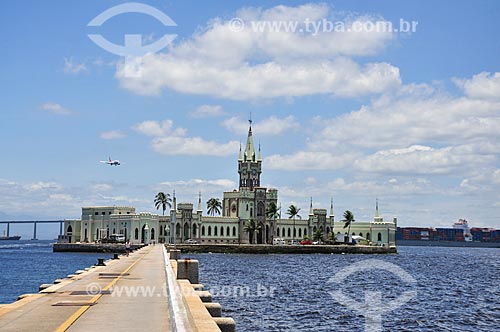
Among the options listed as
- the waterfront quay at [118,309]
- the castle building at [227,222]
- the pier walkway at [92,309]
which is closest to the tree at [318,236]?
the castle building at [227,222]

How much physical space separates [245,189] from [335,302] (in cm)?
13362

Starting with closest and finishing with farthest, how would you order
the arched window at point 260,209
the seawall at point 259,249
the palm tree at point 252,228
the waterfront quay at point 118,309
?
the waterfront quay at point 118,309 < the seawall at point 259,249 < the palm tree at point 252,228 < the arched window at point 260,209

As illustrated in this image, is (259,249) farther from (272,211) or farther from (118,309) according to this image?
(118,309)

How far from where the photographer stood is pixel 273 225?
18562 cm

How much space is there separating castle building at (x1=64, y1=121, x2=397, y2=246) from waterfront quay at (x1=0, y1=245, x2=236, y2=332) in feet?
438

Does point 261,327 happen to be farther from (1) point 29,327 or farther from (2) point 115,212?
(2) point 115,212

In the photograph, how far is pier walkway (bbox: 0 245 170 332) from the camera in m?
18.9

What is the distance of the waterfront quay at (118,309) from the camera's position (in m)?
18.1

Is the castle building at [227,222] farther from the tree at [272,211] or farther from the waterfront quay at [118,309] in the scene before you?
the waterfront quay at [118,309]

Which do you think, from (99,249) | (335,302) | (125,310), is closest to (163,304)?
(125,310)

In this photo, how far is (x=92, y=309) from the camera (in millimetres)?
22484

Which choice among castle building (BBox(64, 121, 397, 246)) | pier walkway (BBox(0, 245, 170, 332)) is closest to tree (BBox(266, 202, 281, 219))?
castle building (BBox(64, 121, 397, 246))

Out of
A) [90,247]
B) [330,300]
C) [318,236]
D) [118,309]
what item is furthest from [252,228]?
[118,309]

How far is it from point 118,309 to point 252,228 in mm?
154468
